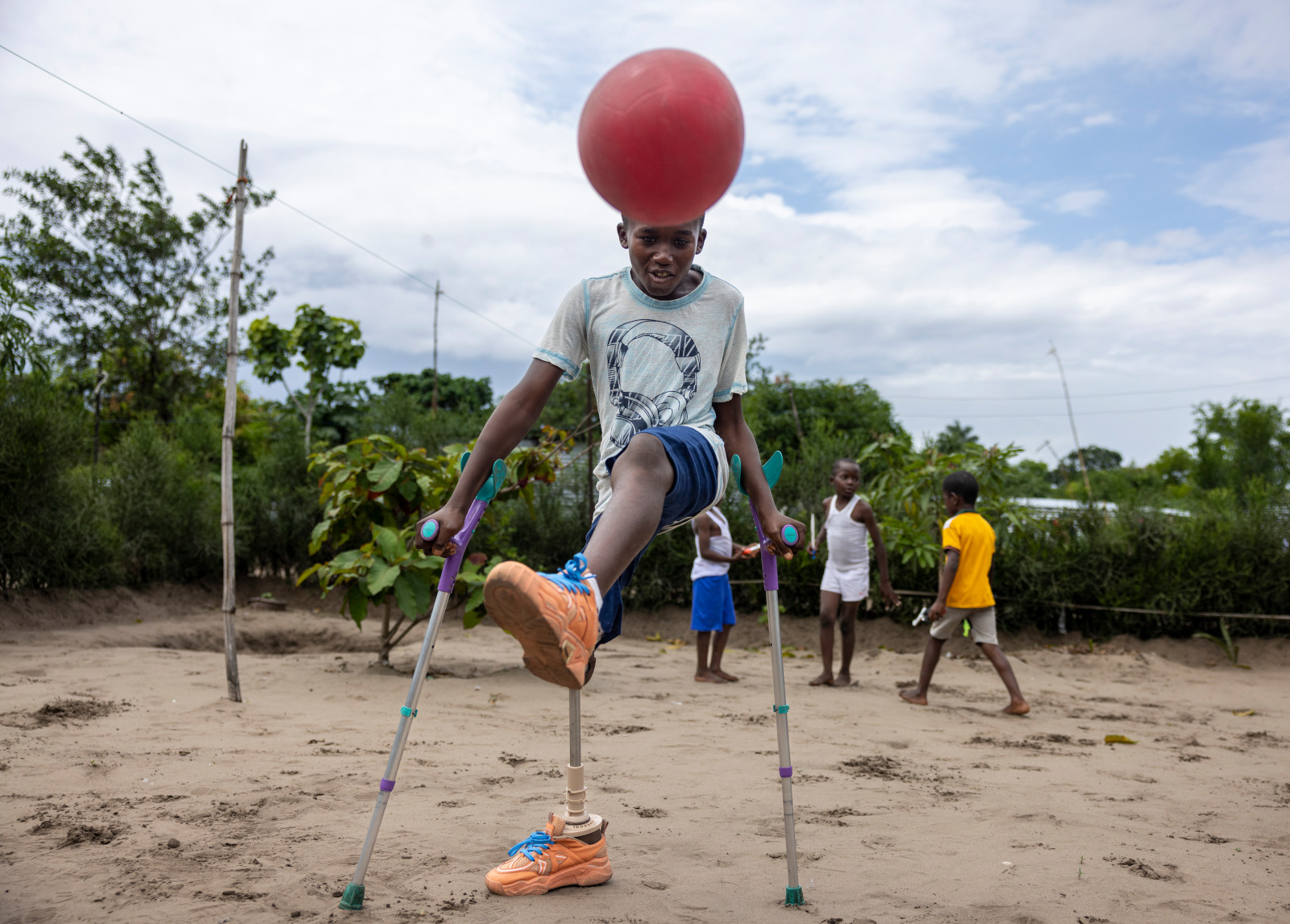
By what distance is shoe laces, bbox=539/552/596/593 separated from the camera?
195 centimetres

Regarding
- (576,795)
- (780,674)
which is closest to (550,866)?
A: (576,795)

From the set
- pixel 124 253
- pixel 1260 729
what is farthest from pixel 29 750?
pixel 124 253

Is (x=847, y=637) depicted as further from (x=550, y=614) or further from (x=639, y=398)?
(x=550, y=614)

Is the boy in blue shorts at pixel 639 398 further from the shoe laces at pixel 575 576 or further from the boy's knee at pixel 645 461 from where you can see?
the shoe laces at pixel 575 576

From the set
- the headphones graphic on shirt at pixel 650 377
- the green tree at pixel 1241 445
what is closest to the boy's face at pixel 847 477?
the headphones graphic on shirt at pixel 650 377

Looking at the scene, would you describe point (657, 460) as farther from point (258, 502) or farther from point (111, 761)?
point (258, 502)

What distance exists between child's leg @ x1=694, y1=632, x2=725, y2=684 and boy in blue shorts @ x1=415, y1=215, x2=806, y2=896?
4.39 metres

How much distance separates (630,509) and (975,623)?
4831 mm

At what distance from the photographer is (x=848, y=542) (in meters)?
6.99

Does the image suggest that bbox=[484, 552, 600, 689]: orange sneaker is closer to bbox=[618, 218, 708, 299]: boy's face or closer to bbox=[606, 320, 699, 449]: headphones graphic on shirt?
bbox=[606, 320, 699, 449]: headphones graphic on shirt

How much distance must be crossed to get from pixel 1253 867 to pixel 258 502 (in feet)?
36.2

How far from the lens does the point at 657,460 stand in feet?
7.34

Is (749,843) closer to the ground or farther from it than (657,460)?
closer to the ground

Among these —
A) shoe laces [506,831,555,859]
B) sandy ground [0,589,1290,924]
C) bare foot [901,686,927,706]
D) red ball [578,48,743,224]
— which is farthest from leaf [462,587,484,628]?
red ball [578,48,743,224]
